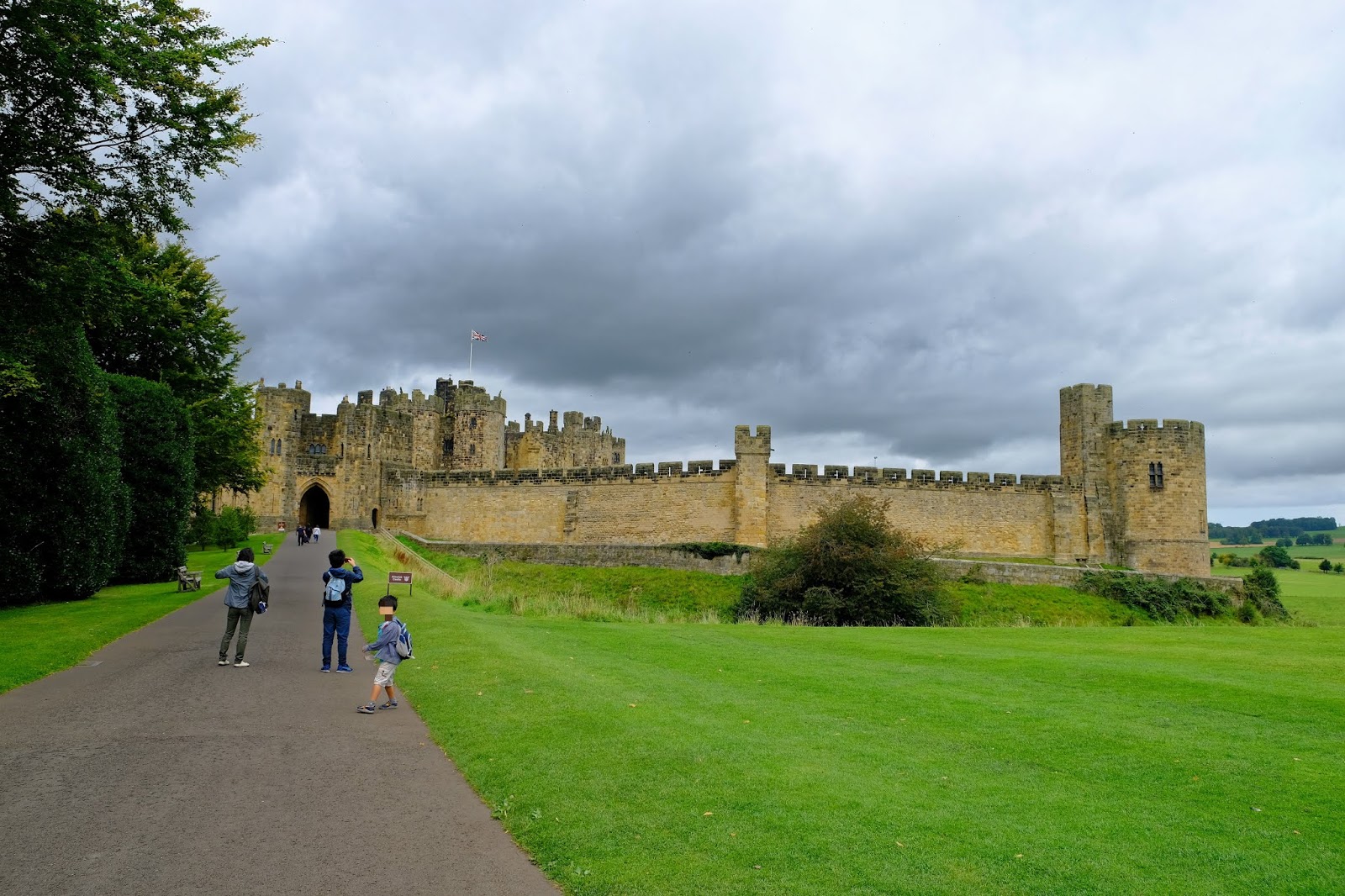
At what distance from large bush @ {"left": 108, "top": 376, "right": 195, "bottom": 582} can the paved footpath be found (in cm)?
1431

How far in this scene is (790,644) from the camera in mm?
15562

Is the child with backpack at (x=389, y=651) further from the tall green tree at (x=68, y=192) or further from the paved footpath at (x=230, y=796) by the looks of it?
the tall green tree at (x=68, y=192)

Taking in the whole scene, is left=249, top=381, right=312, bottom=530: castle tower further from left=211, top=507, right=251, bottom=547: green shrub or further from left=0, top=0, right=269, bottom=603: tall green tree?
left=0, top=0, right=269, bottom=603: tall green tree

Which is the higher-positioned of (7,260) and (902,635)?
(7,260)

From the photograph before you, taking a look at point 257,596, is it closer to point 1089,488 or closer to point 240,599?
point 240,599

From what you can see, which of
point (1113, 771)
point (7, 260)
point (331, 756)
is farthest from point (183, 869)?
point (7, 260)

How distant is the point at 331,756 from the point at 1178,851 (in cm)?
648

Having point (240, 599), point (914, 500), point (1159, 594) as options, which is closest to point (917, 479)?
point (914, 500)

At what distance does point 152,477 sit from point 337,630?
1546 cm

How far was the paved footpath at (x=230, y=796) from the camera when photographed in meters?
5.21

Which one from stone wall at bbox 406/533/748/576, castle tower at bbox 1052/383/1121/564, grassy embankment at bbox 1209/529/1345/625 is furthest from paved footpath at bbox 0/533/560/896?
castle tower at bbox 1052/383/1121/564

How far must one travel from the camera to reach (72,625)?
15.1 meters

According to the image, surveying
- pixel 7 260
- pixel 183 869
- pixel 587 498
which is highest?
pixel 7 260

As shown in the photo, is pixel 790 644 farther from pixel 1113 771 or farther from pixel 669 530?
pixel 669 530
